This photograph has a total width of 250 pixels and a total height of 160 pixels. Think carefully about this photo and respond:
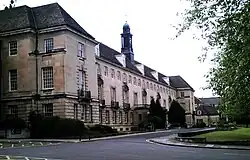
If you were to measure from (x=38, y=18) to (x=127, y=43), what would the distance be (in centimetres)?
4795

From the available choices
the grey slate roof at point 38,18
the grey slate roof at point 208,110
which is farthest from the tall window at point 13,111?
the grey slate roof at point 208,110

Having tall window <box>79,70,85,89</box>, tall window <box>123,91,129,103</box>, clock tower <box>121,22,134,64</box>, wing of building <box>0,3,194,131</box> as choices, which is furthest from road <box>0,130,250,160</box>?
clock tower <box>121,22,134,64</box>

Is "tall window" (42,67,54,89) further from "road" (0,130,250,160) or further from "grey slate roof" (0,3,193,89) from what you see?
"road" (0,130,250,160)

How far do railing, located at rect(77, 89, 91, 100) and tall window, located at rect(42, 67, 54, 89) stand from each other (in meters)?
3.80

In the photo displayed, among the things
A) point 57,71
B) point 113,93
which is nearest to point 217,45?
point 57,71

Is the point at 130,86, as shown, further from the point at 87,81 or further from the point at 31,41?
the point at 31,41

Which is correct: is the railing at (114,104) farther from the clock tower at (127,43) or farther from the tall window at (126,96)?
the clock tower at (127,43)

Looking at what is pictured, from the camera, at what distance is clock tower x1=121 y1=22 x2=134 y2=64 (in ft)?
318

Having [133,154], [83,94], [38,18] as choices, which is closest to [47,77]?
[83,94]

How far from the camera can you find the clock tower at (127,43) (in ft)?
318

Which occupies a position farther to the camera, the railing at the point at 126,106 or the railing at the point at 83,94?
the railing at the point at 126,106

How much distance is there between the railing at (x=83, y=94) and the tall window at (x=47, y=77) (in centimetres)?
380

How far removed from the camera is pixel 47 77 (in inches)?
1922

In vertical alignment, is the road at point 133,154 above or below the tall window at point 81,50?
below
